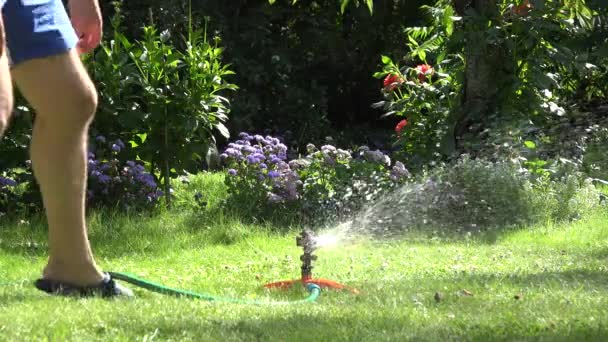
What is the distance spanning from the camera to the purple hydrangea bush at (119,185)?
655 cm

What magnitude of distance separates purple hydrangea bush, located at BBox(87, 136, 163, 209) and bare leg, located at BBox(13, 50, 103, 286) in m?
2.99

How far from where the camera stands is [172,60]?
6.79 meters

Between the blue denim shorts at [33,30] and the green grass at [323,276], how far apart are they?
0.78m

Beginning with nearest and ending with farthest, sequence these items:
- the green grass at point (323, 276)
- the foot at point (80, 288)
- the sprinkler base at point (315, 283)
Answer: the green grass at point (323, 276), the foot at point (80, 288), the sprinkler base at point (315, 283)

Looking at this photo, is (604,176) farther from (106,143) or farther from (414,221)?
(106,143)

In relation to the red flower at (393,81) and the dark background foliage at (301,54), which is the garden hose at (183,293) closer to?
the red flower at (393,81)

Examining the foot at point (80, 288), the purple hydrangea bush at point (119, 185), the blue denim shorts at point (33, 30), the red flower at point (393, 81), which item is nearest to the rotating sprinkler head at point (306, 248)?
the foot at point (80, 288)

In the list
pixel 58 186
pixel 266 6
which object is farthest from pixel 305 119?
pixel 58 186

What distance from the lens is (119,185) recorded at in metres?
6.62

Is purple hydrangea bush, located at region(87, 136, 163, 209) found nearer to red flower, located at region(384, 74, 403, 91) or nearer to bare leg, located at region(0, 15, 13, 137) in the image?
red flower, located at region(384, 74, 403, 91)

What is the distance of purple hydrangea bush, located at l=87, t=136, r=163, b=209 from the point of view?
655 cm

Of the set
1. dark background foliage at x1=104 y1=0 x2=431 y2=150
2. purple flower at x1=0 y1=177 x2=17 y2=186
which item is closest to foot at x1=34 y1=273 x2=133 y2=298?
purple flower at x1=0 y1=177 x2=17 y2=186

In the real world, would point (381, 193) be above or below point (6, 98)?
below

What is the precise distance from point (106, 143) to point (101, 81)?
0.39 m
